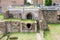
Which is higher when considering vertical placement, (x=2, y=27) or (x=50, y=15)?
(x=2, y=27)

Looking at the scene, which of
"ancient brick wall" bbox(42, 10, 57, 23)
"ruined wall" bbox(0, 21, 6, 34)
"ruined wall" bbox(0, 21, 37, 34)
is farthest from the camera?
"ancient brick wall" bbox(42, 10, 57, 23)

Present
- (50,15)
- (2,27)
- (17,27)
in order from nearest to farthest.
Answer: (2,27)
(17,27)
(50,15)

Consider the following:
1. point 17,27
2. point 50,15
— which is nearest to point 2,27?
point 17,27

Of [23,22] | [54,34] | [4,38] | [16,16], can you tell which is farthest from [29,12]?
[4,38]

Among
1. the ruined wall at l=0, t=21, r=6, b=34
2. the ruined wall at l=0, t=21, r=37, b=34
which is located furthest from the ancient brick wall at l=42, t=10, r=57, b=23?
the ruined wall at l=0, t=21, r=6, b=34

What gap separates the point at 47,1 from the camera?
31891mm

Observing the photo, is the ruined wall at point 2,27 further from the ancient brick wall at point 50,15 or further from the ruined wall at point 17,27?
the ancient brick wall at point 50,15

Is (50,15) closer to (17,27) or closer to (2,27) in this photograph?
(17,27)

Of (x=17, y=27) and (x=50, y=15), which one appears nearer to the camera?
(x=17, y=27)

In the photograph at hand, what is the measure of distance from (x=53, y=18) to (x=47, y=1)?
4.60 meters

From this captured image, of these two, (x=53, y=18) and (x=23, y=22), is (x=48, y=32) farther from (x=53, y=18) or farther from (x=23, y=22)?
(x=53, y=18)

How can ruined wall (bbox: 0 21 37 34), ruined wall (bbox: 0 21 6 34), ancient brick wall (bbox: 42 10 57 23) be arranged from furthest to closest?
ancient brick wall (bbox: 42 10 57 23) → ruined wall (bbox: 0 21 37 34) → ruined wall (bbox: 0 21 6 34)

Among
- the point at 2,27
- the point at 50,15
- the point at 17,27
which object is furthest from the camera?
the point at 50,15

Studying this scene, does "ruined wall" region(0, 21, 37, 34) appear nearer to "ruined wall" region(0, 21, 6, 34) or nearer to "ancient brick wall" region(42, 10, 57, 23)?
"ruined wall" region(0, 21, 6, 34)
